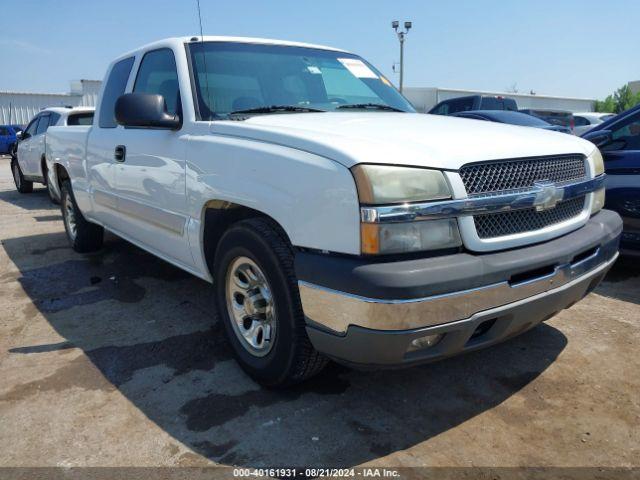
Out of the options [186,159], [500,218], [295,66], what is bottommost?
[500,218]

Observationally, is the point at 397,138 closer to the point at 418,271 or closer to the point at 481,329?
the point at 418,271

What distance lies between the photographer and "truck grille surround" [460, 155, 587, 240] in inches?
90.1

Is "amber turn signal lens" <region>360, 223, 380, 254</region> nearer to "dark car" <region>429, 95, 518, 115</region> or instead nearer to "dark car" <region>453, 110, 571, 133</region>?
"dark car" <region>453, 110, 571, 133</region>

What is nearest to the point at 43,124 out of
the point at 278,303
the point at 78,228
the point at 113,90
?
the point at 78,228

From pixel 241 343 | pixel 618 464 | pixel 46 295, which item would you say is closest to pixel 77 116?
pixel 46 295

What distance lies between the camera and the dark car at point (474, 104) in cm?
1275

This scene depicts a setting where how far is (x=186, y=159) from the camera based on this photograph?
3.12 m

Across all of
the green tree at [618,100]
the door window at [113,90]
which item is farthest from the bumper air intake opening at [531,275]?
the green tree at [618,100]

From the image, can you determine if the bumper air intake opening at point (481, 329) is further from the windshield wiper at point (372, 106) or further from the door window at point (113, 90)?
the door window at point (113, 90)

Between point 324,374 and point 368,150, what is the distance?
4.66 ft

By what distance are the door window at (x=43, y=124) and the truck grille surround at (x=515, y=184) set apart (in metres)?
10.0

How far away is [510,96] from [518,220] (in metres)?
36.8

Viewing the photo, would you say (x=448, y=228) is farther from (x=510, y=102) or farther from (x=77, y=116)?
(x=510, y=102)

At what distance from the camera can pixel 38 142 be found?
10.4 metres
